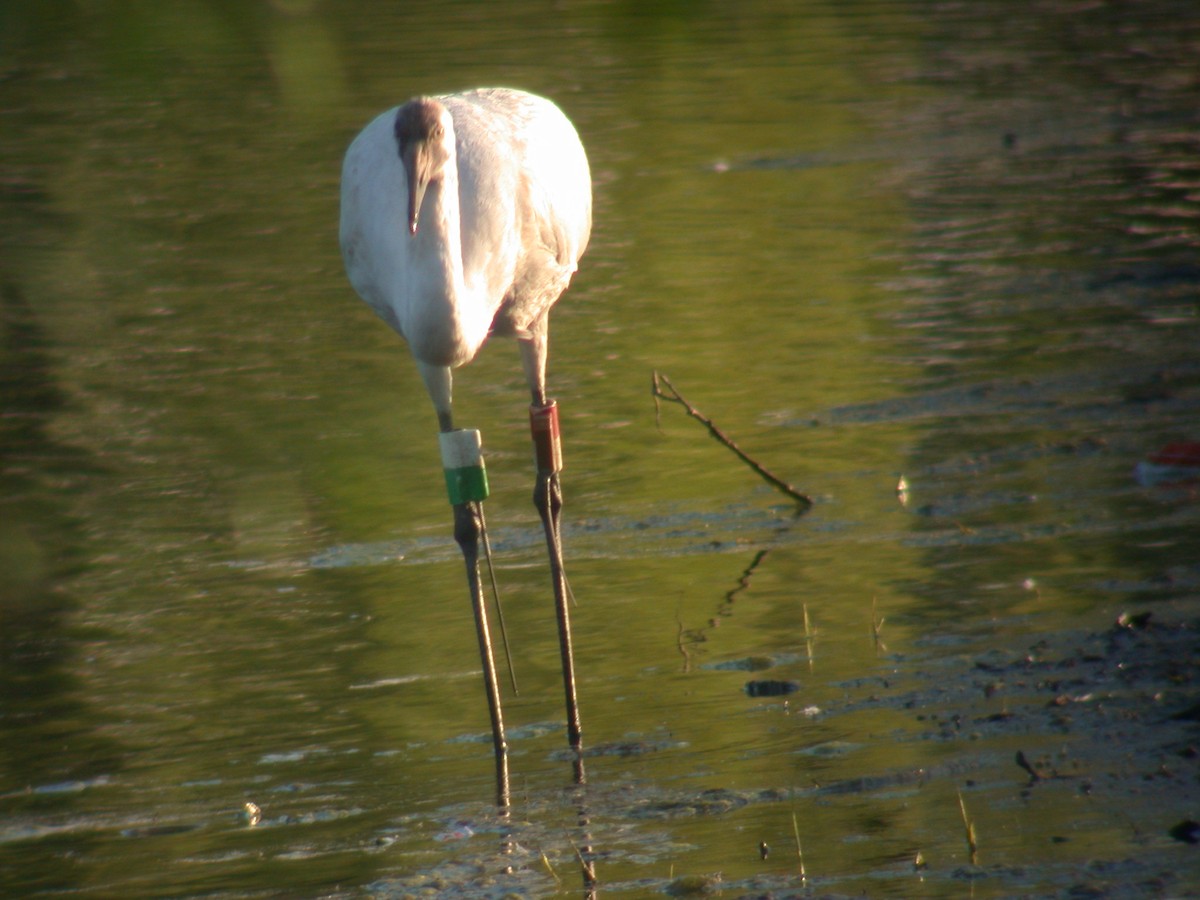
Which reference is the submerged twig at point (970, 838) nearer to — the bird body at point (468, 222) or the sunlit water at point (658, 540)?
the sunlit water at point (658, 540)

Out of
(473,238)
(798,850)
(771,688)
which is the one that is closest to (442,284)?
(473,238)

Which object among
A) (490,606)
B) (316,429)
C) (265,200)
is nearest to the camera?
(490,606)

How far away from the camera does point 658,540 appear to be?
7137 mm

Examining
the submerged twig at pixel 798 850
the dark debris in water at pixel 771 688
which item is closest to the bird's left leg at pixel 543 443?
the dark debris in water at pixel 771 688

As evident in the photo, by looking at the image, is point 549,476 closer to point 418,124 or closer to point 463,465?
point 463,465

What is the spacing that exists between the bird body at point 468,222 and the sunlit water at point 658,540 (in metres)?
1.09

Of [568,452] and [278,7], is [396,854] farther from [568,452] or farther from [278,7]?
[278,7]

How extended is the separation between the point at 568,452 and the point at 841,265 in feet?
11.3

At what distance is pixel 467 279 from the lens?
18.8 ft

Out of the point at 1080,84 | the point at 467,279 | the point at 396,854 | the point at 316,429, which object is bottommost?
the point at 1080,84

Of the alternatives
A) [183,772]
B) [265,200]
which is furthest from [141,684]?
Result: [265,200]

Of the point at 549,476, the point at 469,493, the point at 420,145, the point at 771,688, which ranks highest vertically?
the point at 420,145

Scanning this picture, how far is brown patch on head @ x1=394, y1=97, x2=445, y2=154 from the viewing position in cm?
539

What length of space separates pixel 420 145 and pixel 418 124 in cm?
6
